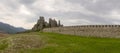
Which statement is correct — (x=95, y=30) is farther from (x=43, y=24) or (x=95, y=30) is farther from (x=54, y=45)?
(x=43, y=24)

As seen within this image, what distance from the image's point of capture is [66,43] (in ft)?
180

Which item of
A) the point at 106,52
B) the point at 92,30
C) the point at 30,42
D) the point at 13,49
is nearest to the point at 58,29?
the point at 92,30

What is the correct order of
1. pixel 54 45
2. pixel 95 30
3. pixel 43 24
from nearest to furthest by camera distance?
pixel 54 45
pixel 95 30
pixel 43 24

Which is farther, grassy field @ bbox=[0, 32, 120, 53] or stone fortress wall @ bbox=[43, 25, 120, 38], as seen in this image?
stone fortress wall @ bbox=[43, 25, 120, 38]

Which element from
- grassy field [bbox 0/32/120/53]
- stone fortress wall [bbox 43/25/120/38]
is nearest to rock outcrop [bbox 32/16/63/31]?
stone fortress wall [bbox 43/25/120/38]

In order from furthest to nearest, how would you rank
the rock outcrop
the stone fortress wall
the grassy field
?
the rock outcrop → the stone fortress wall → the grassy field

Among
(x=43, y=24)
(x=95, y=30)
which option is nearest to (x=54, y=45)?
(x=95, y=30)

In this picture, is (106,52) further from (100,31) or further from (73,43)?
(100,31)

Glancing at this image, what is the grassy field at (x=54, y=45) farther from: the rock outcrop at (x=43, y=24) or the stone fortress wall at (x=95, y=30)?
the rock outcrop at (x=43, y=24)

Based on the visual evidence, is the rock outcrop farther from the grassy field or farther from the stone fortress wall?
the grassy field

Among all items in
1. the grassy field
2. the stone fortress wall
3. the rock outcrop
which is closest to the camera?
the grassy field

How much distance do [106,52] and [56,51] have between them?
962 centimetres

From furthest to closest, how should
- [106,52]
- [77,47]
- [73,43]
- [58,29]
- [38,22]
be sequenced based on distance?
1. [38,22]
2. [58,29]
3. [73,43]
4. [77,47]
5. [106,52]

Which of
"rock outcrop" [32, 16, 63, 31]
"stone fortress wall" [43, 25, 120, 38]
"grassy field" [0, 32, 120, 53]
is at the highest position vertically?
"rock outcrop" [32, 16, 63, 31]
